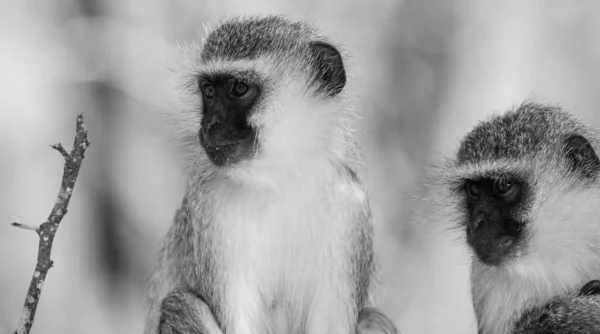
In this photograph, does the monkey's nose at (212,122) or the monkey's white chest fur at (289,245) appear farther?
the monkey's white chest fur at (289,245)

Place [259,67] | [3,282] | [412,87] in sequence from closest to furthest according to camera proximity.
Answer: [259,67]
[3,282]
[412,87]

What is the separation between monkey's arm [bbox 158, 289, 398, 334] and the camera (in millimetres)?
4031

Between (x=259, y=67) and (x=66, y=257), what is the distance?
402 centimetres

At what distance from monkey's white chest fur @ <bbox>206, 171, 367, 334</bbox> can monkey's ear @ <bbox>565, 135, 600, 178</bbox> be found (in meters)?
1.00

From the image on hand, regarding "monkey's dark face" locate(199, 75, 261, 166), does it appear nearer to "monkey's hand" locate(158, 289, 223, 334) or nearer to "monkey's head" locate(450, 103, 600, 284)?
"monkey's hand" locate(158, 289, 223, 334)

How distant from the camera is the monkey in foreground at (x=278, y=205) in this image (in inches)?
161

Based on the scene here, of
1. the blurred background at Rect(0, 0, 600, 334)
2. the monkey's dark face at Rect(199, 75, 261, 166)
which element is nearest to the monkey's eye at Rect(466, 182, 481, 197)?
the monkey's dark face at Rect(199, 75, 261, 166)

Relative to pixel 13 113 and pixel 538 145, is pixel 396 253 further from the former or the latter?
→ pixel 538 145

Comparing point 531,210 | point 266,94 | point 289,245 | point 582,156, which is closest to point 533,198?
point 531,210

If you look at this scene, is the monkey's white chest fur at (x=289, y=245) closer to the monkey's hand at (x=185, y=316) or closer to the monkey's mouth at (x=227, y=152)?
→ the monkey's hand at (x=185, y=316)

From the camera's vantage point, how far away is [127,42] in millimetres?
7402

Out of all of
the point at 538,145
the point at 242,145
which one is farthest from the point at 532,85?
the point at 242,145

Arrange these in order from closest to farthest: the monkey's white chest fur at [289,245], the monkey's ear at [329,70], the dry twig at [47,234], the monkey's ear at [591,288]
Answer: the dry twig at [47,234] → the monkey's ear at [591,288] → the monkey's white chest fur at [289,245] → the monkey's ear at [329,70]

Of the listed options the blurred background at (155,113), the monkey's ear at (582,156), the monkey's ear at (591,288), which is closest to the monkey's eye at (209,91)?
the monkey's ear at (582,156)
